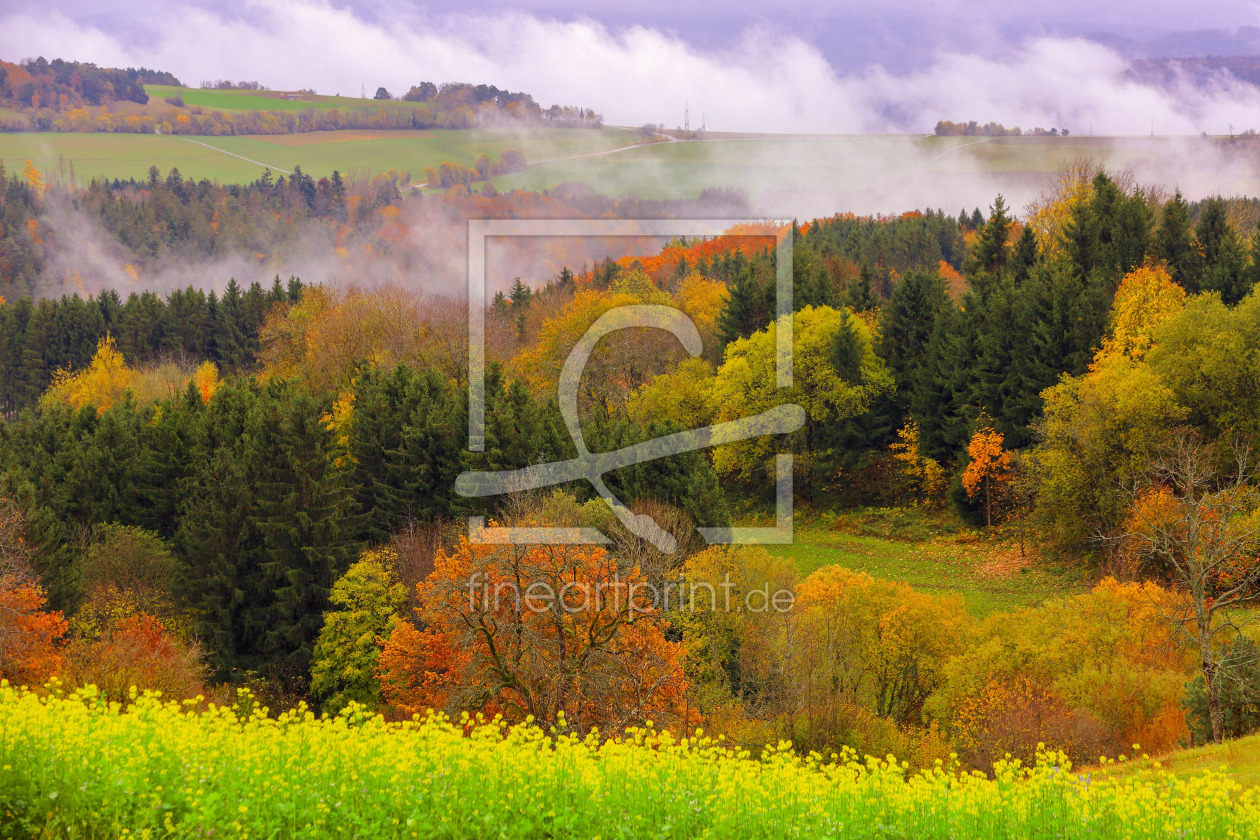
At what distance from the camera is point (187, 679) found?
28000 mm

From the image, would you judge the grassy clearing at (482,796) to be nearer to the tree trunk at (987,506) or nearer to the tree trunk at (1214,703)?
the tree trunk at (1214,703)

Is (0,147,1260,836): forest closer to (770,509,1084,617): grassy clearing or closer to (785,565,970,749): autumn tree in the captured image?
(785,565,970,749): autumn tree

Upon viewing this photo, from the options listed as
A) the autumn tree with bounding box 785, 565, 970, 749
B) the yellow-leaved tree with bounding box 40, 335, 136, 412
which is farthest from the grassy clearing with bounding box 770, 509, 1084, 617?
the yellow-leaved tree with bounding box 40, 335, 136, 412

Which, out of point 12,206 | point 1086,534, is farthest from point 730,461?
point 12,206

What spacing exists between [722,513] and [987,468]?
621 inches

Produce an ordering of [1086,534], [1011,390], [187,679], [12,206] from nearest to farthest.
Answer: [187,679]
[1086,534]
[1011,390]
[12,206]

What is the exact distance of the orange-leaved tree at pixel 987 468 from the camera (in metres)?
51.2

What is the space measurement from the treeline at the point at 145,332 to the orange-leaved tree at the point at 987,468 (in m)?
77.2

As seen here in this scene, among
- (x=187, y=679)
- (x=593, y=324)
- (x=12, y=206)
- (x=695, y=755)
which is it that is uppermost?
(x=12, y=206)

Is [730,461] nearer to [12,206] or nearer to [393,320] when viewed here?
[393,320]

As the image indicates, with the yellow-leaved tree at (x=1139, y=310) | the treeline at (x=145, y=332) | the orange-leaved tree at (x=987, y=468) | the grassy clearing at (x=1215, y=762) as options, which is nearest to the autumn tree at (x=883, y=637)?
the grassy clearing at (x=1215, y=762)

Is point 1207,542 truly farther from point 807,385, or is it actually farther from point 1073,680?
point 807,385

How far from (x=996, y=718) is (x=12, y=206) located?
706ft

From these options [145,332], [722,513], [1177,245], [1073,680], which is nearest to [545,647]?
[1073,680]
